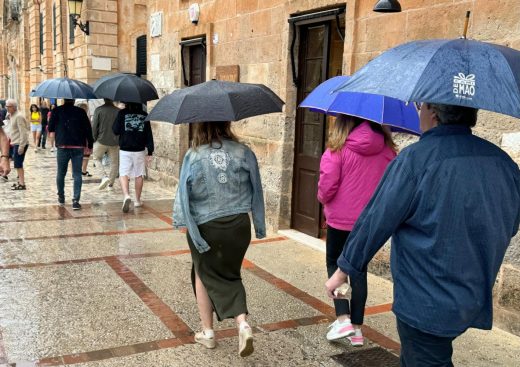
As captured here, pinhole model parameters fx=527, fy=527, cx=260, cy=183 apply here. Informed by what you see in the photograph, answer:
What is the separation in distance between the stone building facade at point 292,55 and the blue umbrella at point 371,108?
1.05m

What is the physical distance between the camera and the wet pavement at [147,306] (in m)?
3.48

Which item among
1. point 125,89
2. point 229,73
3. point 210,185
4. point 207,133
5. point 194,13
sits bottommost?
point 210,185

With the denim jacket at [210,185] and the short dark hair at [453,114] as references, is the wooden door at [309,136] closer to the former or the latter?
the denim jacket at [210,185]

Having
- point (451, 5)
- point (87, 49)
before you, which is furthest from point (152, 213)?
point (87, 49)

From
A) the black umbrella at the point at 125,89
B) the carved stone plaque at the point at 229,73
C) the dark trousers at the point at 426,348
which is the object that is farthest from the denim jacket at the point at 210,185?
the carved stone plaque at the point at 229,73

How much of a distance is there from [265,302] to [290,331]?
62cm

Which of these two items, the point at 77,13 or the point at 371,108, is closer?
the point at 371,108

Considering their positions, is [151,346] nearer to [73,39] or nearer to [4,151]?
[4,151]

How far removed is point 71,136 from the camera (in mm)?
7832

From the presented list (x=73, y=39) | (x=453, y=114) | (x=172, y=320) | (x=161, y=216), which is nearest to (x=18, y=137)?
(x=161, y=216)

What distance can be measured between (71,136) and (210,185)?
5.23 m

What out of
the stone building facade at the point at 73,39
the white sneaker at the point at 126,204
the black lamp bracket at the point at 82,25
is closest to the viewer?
the white sneaker at the point at 126,204

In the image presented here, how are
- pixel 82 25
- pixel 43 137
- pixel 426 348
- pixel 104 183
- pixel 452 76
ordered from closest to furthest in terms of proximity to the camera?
pixel 452 76 → pixel 426 348 → pixel 104 183 → pixel 82 25 → pixel 43 137

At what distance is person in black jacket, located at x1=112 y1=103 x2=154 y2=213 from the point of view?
777cm
